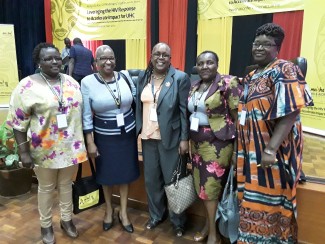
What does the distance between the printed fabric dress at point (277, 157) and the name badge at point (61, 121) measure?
1104 mm

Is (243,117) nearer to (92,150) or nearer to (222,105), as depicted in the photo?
(222,105)

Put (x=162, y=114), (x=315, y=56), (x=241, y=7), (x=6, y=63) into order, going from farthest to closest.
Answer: (x=6, y=63) < (x=241, y=7) < (x=315, y=56) < (x=162, y=114)

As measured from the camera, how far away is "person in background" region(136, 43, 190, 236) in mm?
2000

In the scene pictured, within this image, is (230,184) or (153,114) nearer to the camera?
(230,184)

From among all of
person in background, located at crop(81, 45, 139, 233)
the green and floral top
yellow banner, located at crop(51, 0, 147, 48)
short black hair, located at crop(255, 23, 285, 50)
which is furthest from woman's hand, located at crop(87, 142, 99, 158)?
yellow banner, located at crop(51, 0, 147, 48)

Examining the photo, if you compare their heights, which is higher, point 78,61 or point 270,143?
point 78,61

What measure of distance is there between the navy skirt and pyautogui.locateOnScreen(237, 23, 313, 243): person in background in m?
0.82

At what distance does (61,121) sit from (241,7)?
4.10m

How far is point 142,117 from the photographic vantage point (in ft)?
6.97

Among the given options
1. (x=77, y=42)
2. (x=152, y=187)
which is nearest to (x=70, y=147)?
(x=152, y=187)

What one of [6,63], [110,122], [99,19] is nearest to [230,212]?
[110,122]

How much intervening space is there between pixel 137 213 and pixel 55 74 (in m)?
1.40

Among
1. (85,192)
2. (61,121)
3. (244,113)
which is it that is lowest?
(85,192)

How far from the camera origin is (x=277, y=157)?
5.16 feet
